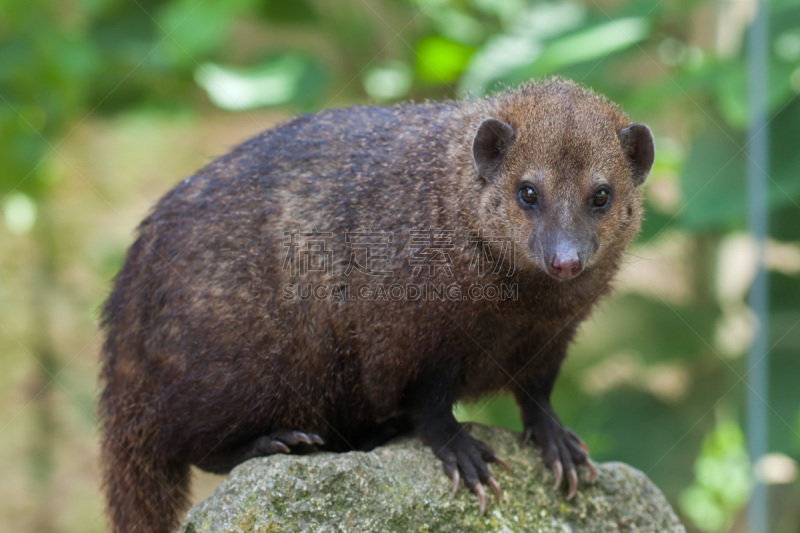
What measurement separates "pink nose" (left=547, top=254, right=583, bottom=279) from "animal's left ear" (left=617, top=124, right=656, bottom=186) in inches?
28.2

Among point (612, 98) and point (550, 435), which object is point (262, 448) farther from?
point (612, 98)

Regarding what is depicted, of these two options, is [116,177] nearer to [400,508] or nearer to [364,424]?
[364,424]

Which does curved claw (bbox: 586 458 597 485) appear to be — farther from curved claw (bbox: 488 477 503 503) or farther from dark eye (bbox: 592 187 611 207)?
dark eye (bbox: 592 187 611 207)

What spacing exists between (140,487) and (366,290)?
1416 mm

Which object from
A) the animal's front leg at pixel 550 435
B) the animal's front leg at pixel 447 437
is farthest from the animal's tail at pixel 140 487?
the animal's front leg at pixel 550 435

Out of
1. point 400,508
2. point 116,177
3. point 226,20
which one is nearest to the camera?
point 400,508

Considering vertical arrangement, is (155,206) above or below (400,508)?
above

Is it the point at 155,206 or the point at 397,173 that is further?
the point at 155,206

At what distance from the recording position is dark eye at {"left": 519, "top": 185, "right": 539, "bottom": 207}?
3.76 metres

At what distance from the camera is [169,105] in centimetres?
730

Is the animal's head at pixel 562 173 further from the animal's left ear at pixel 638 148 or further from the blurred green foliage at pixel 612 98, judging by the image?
the blurred green foliage at pixel 612 98

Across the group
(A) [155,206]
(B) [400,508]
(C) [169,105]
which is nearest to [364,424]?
(B) [400,508]

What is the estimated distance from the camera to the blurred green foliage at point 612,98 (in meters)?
5.86

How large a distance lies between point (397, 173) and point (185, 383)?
1348 millimetres
